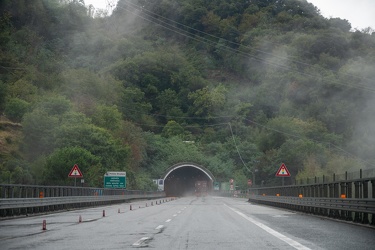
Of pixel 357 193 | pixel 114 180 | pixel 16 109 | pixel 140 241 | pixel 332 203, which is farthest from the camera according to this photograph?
pixel 16 109

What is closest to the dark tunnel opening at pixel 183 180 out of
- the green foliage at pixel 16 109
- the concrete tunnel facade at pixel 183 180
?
the concrete tunnel facade at pixel 183 180

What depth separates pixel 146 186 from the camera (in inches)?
4171

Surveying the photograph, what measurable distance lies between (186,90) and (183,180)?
2426 centimetres

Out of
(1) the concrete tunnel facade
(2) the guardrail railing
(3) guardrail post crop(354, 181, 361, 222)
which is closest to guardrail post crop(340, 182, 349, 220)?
(2) the guardrail railing

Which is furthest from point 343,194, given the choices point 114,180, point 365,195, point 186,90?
point 186,90

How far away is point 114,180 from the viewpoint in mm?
69250

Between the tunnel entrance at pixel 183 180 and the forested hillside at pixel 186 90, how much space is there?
19.3 feet

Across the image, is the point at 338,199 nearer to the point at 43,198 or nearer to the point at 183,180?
the point at 43,198

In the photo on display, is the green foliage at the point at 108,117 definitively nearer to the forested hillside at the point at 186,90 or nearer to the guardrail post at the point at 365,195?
the forested hillside at the point at 186,90

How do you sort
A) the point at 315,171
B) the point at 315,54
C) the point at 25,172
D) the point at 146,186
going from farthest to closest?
the point at 315,54
the point at 146,186
the point at 315,171
the point at 25,172

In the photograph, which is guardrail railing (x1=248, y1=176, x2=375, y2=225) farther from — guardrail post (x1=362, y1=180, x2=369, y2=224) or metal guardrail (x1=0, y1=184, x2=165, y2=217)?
metal guardrail (x1=0, y1=184, x2=165, y2=217)

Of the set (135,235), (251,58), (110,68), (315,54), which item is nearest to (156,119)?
(110,68)

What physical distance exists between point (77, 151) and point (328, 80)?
212 feet

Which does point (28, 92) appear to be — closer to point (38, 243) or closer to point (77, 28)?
point (77, 28)
